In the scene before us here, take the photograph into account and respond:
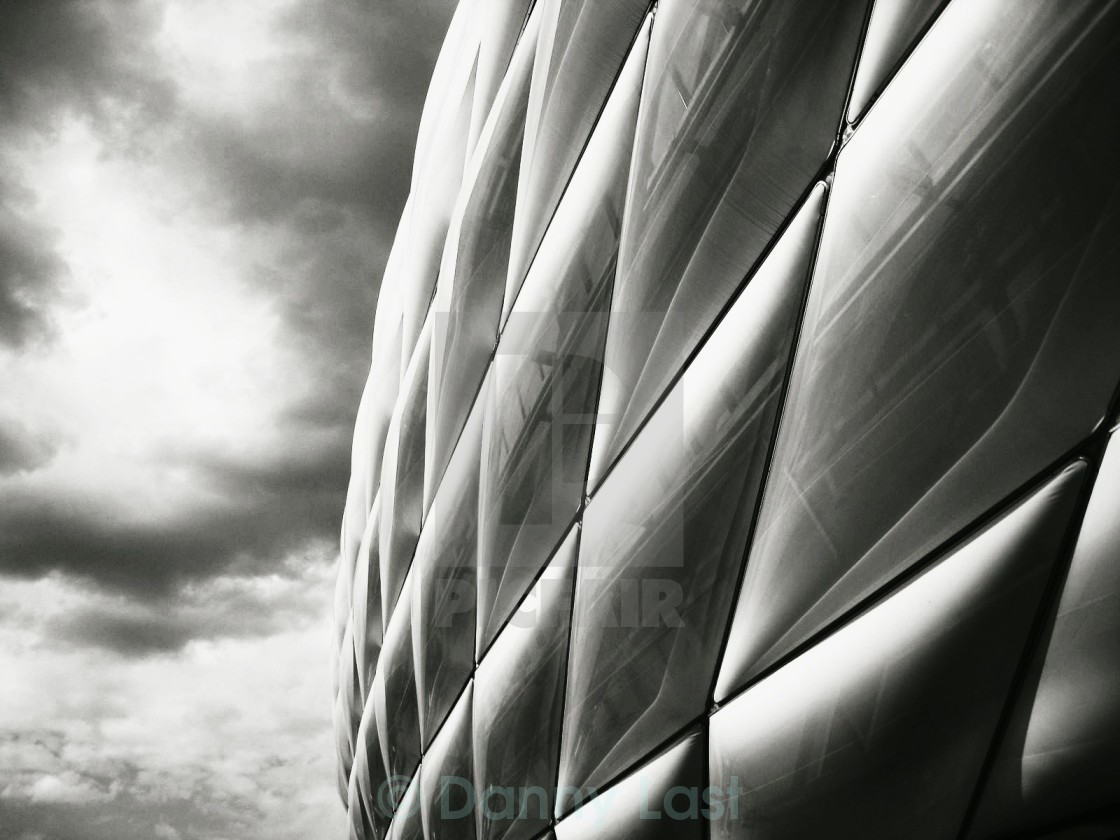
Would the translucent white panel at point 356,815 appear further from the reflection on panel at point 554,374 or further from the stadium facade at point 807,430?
the reflection on panel at point 554,374

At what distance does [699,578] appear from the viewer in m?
5.11

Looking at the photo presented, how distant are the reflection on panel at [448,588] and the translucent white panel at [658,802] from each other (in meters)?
3.18

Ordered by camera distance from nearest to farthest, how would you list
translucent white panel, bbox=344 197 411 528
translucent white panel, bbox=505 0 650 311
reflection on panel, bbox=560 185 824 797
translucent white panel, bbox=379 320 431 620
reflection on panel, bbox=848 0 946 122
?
1. reflection on panel, bbox=848 0 946 122
2. reflection on panel, bbox=560 185 824 797
3. translucent white panel, bbox=505 0 650 311
4. translucent white panel, bbox=379 320 431 620
5. translucent white panel, bbox=344 197 411 528

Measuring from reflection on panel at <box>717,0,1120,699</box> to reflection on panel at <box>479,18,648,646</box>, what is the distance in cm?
230

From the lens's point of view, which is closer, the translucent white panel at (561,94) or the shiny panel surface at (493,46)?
the translucent white panel at (561,94)

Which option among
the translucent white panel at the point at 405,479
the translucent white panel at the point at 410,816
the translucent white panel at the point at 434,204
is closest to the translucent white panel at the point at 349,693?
the translucent white panel at the point at 410,816

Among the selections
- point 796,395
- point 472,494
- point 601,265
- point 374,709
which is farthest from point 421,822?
point 796,395

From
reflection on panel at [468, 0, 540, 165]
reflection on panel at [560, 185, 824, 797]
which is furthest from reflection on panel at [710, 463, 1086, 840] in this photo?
reflection on panel at [468, 0, 540, 165]

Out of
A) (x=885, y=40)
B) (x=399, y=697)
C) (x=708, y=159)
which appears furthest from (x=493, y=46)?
(x=399, y=697)

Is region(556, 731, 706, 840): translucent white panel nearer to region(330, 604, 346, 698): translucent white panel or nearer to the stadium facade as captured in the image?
the stadium facade

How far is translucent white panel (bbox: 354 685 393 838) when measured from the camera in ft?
48.5

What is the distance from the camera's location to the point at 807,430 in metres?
4.36

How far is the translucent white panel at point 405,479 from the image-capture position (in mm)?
11617

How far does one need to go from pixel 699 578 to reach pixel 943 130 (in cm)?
281
